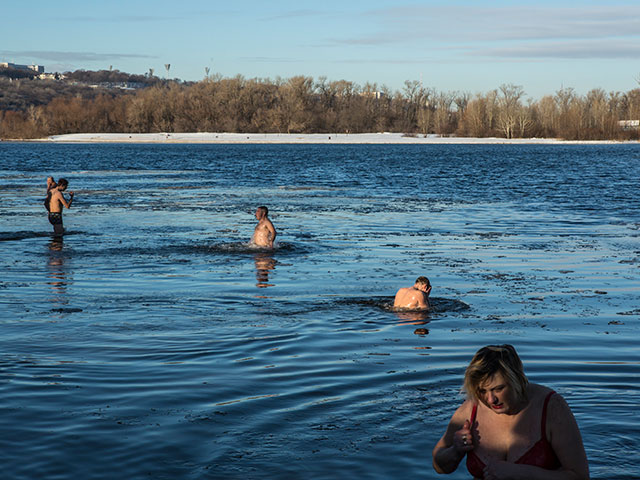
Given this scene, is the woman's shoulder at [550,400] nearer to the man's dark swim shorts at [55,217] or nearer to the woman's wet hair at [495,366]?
the woman's wet hair at [495,366]

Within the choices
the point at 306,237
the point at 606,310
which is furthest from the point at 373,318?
the point at 306,237

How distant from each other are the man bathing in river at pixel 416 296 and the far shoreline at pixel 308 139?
16358 cm

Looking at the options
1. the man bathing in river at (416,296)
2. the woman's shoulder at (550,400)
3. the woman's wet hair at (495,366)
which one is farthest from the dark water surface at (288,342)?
the woman's wet hair at (495,366)

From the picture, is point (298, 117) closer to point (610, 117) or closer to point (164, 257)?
point (610, 117)

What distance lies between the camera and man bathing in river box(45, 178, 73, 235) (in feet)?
74.9

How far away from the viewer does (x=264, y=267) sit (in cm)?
1855

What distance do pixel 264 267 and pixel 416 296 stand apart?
604 centimetres

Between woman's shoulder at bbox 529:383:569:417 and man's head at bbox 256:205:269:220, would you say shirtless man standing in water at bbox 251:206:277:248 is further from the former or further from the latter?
woman's shoulder at bbox 529:383:569:417

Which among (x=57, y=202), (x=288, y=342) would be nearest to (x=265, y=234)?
(x=57, y=202)

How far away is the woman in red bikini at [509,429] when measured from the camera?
4.27 m

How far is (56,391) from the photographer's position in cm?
884

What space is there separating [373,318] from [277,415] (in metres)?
5.01

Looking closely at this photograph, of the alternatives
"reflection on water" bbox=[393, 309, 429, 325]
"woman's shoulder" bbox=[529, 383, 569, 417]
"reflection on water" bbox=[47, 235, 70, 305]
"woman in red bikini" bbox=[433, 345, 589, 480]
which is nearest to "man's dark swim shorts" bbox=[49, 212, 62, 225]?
"reflection on water" bbox=[47, 235, 70, 305]

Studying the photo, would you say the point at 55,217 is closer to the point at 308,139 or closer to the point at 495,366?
the point at 495,366
